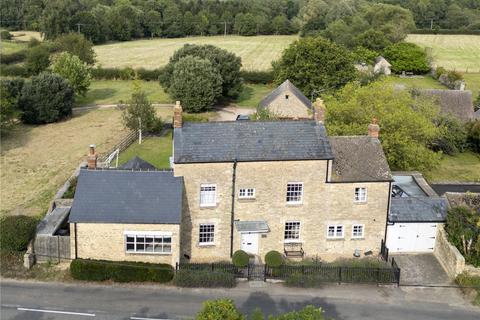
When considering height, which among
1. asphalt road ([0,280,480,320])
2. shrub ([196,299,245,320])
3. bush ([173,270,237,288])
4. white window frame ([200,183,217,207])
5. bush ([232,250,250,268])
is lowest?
asphalt road ([0,280,480,320])

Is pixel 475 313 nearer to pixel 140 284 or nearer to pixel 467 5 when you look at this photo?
pixel 140 284

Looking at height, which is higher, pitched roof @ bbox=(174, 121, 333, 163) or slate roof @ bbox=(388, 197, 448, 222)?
pitched roof @ bbox=(174, 121, 333, 163)

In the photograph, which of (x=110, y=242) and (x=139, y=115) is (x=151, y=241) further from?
(x=139, y=115)

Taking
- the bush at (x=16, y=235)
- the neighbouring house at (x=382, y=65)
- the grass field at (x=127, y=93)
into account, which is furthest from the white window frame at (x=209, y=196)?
the neighbouring house at (x=382, y=65)

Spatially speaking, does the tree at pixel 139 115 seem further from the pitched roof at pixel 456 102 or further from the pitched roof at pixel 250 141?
the pitched roof at pixel 456 102

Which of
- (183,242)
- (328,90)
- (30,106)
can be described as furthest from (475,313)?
(30,106)

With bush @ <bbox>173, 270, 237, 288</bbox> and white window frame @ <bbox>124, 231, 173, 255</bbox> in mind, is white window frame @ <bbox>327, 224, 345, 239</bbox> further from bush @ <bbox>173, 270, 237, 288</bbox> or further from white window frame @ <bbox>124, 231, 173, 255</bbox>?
white window frame @ <bbox>124, 231, 173, 255</bbox>

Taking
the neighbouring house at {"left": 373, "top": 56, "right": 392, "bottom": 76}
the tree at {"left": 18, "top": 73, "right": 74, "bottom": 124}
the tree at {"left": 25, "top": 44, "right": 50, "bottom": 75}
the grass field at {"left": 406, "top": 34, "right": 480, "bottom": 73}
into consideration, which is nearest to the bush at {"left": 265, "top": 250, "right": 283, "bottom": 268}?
the tree at {"left": 18, "top": 73, "right": 74, "bottom": 124}
